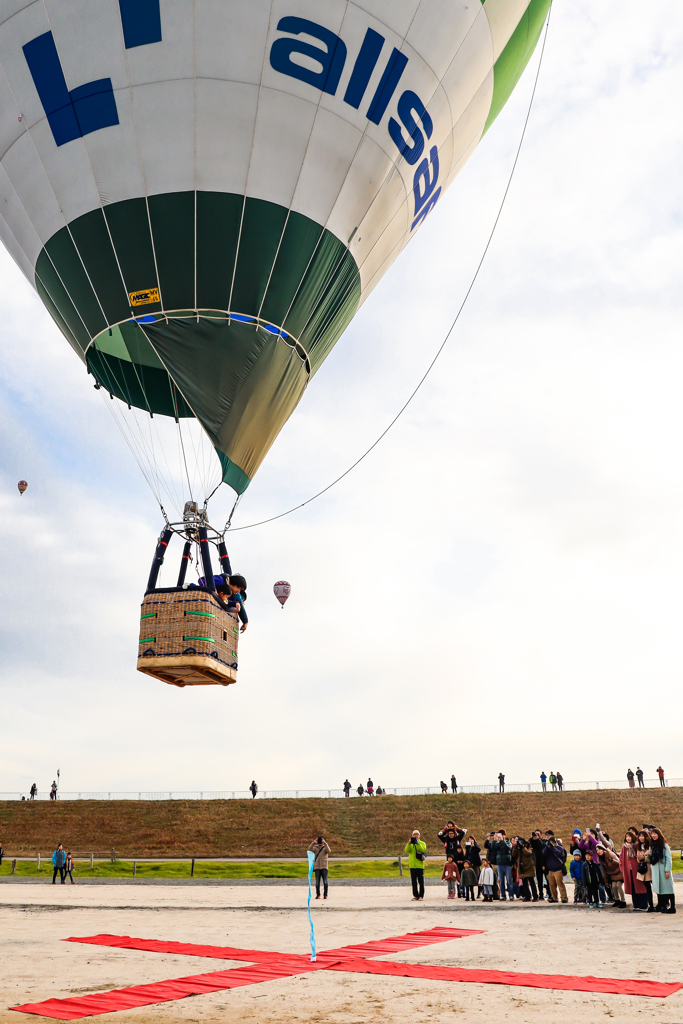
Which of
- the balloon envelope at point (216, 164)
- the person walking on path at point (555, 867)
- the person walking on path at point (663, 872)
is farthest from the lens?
the person walking on path at point (555, 867)

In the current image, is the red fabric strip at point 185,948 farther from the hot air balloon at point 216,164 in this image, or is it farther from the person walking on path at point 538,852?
the person walking on path at point 538,852

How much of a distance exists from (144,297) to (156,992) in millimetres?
9053

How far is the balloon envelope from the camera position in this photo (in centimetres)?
1124

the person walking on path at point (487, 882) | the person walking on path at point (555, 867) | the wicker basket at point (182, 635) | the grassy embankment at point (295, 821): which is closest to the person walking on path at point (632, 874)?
the person walking on path at point (555, 867)

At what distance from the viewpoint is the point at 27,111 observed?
11695 millimetres

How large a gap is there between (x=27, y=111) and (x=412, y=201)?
246 inches

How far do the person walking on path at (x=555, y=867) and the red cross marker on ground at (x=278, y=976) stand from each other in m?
5.76

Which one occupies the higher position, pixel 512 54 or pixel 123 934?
pixel 512 54

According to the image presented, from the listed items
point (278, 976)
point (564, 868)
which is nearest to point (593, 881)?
point (564, 868)

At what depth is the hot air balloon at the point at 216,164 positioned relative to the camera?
36.9ft

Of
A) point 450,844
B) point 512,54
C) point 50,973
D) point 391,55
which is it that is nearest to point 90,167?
point 391,55

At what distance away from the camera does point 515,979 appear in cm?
698

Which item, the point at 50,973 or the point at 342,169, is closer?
the point at 50,973

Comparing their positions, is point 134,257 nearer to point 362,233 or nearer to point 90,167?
point 90,167
